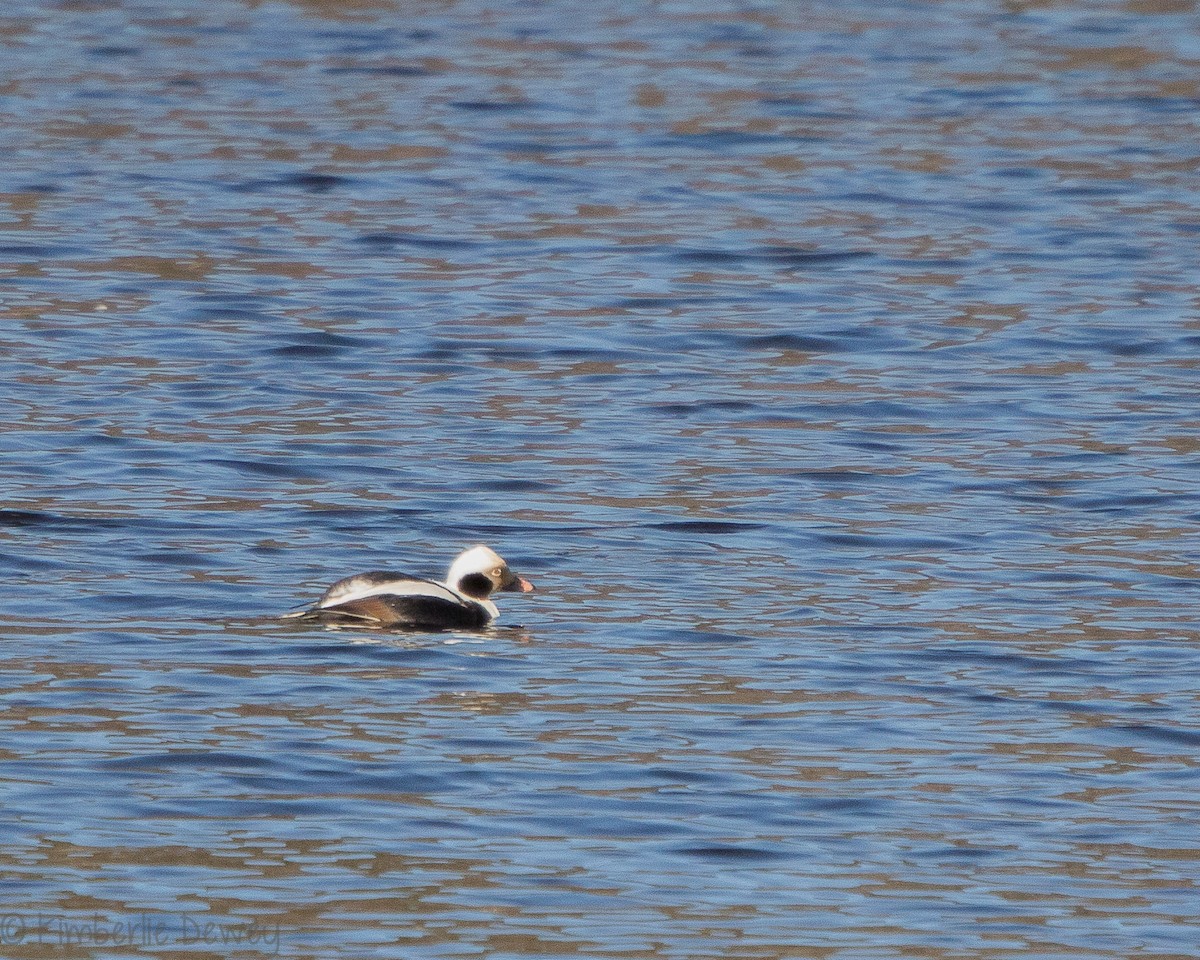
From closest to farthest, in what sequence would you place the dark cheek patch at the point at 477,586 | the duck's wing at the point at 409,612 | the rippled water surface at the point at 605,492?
the rippled water surface at the point at 605,492
the duck's wing at the point at 409,612
the dark cheek patch at the point at 477,586

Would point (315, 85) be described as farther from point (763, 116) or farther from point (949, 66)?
point (949, 66)

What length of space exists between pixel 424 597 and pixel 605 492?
2.30 m

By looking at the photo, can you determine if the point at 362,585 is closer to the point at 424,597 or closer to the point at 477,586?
the point at 424,597

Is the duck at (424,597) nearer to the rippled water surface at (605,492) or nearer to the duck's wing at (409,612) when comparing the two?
the duck's wing at (409,612)

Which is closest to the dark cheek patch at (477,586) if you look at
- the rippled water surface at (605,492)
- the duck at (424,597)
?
the duck at (424,597)

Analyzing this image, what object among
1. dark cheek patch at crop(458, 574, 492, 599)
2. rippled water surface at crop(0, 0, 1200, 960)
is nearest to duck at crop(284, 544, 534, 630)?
dark cheek patch at crop(458, 574, 492, 599)

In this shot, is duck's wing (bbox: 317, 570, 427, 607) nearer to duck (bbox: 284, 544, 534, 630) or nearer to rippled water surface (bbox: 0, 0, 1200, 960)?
duck (bbox: 284, 544, 534, 630)

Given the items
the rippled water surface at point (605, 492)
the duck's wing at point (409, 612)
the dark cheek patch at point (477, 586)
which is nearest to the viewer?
the rippled water surface at point (605, 492)

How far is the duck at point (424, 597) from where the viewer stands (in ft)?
32.1

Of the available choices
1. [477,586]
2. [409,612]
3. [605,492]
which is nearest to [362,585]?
[409,612]

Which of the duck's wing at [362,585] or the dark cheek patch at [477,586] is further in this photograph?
the dark cheek patch at [477,586]

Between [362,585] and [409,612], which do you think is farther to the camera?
[409,612]

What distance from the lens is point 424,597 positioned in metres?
10.0

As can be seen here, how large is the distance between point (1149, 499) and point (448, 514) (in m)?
3.12
